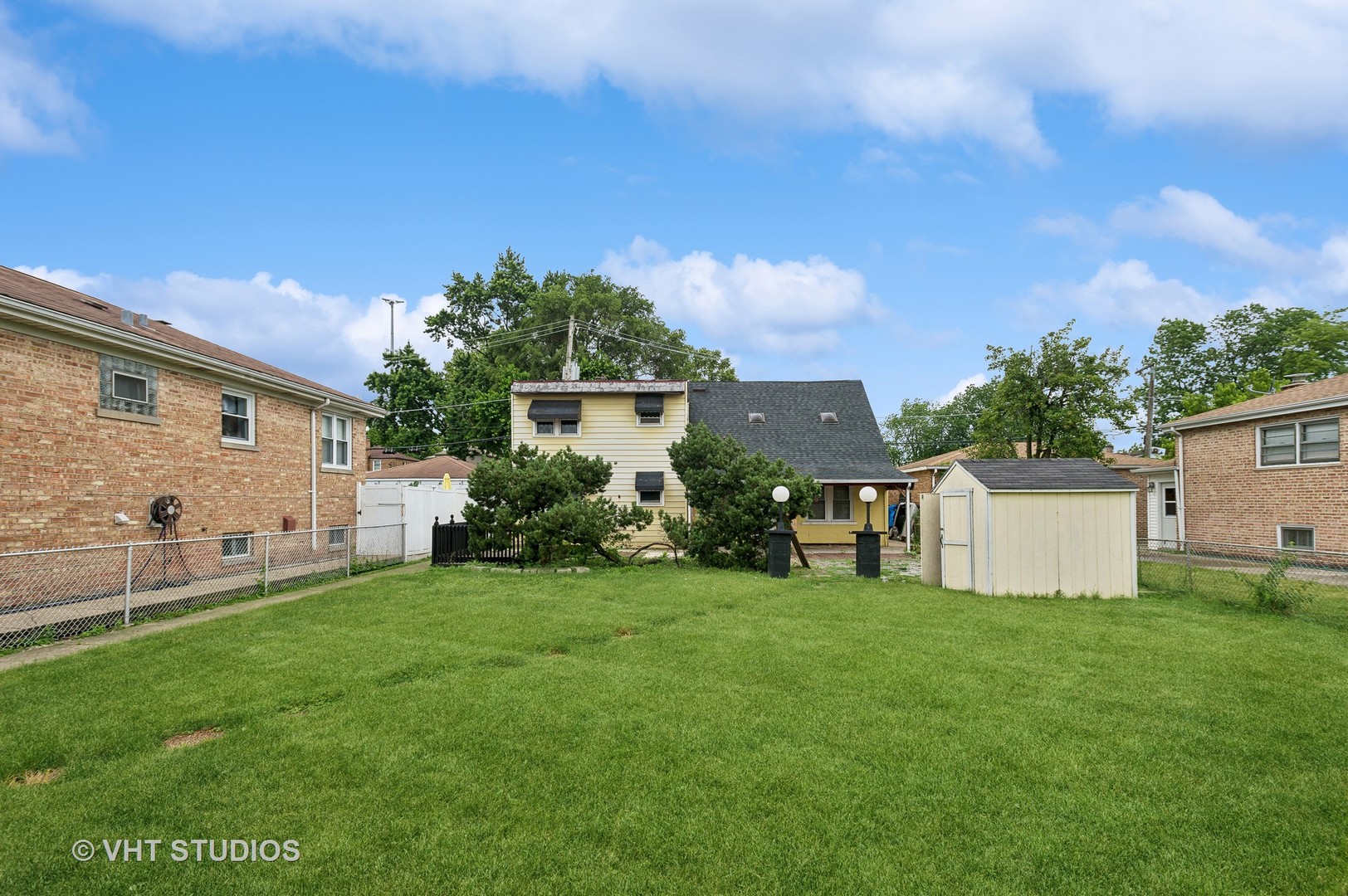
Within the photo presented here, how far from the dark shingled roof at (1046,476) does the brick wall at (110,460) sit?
1498 cm

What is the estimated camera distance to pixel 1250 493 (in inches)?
697

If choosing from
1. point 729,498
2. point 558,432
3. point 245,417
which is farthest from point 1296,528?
point 245,417

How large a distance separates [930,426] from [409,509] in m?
58.8

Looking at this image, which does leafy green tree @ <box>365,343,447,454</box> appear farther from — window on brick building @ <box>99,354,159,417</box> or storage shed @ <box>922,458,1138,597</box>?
storage shed @ <box>922,458,1138,597</box>

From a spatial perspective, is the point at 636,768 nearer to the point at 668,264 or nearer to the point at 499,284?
the point at 668,264

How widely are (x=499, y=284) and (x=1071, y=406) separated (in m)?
38.7

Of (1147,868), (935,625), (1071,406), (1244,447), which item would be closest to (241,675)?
(1147,868)

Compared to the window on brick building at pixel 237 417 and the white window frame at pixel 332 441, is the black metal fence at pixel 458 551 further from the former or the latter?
the window on brick building at pixel 237 417

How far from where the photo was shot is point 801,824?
10.9ft

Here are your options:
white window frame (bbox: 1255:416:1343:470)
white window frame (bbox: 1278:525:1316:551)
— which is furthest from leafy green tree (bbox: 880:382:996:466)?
white window frame (bbox: 1278:525:1316:551)

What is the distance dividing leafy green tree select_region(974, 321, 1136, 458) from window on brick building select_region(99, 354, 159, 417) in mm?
25439

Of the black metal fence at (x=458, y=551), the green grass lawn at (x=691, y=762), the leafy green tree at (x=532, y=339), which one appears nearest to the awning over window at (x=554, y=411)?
the black metal fence at (x=458, y=551)

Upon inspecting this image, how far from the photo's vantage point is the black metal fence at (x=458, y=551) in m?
15.6

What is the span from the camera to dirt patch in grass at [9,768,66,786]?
3.79 m
